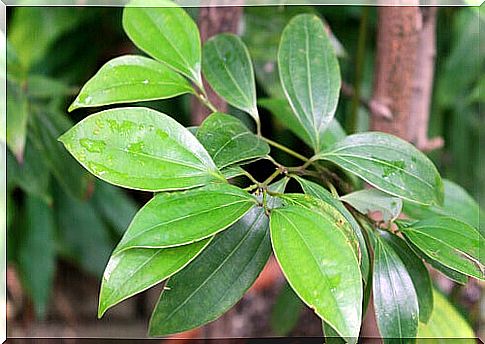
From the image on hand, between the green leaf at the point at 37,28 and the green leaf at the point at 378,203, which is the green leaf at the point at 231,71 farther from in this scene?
the green leaf at the point at 37,28

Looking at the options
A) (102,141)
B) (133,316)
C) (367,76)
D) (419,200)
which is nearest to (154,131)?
(102,141)

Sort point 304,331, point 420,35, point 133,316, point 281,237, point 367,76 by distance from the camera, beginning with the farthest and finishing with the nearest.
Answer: point 133,316 < point 367,76 < point 304,331 < point 420,35 < point 281,237

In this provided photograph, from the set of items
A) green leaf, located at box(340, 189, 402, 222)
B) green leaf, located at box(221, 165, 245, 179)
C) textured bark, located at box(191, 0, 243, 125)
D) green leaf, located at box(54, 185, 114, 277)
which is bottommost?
green leaf, located at box(54, 185, 114, 277)

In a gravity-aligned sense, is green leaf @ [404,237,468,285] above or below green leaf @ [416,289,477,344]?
above

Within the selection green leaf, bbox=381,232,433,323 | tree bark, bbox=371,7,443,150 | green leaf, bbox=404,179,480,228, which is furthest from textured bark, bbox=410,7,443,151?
green leaf, bbox=381,232,433,323

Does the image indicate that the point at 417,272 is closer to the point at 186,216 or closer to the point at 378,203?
the point at 378,203

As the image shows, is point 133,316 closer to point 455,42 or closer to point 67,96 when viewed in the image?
point 67,96

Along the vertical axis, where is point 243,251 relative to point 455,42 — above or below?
below

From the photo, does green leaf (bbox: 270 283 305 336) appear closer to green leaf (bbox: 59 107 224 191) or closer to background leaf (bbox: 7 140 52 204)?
background leaf (bbox: 7 140 52 204)
